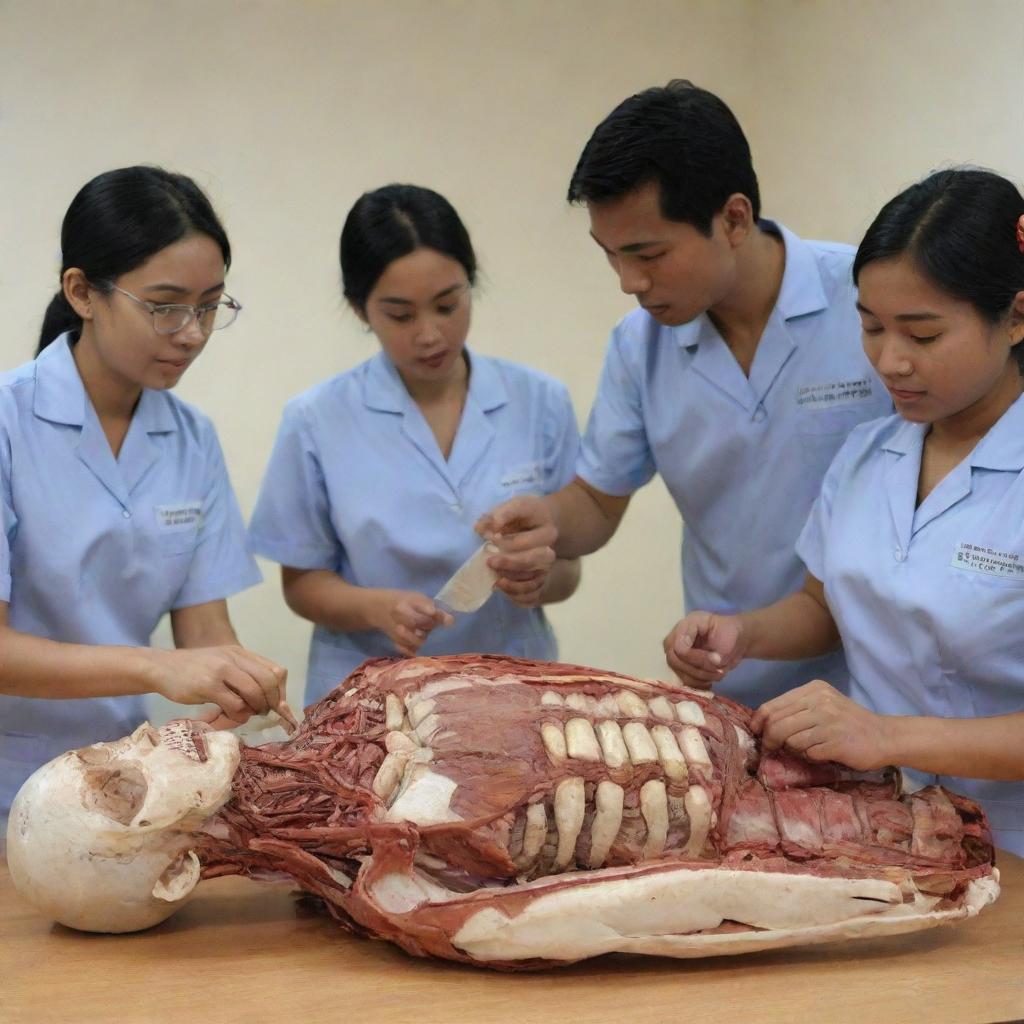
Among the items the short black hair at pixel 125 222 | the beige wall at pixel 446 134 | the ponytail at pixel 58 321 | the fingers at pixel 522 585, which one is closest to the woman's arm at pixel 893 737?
the fingers at pixel 522 585

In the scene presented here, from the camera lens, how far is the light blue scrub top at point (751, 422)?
249cm

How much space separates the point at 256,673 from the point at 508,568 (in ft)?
2.37

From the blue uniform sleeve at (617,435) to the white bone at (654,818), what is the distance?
102 centimetres

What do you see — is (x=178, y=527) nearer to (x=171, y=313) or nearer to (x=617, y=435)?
(x=171, y=313)

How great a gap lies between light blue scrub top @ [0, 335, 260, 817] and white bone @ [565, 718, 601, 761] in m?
0.93

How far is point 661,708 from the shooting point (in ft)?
6.63

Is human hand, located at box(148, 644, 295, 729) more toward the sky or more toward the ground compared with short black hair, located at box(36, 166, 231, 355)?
more toward the ground

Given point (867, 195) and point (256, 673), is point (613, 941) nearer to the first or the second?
point (256, 673)

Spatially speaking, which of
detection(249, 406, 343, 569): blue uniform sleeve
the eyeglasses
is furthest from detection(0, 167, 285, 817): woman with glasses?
detection(249, 406, 343, 569): blue uniform sleeve

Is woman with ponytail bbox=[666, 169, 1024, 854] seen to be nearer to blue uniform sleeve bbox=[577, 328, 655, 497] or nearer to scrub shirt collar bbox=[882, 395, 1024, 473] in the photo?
scrub shirt collar bbox=[882, 395, 1024, 473]

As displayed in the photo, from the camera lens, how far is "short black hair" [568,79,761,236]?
7.32 feet

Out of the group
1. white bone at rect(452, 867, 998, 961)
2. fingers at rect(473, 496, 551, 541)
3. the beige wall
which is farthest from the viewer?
the beige wall

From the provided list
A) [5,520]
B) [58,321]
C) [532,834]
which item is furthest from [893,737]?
[58,321]

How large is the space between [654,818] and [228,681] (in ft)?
2.23
